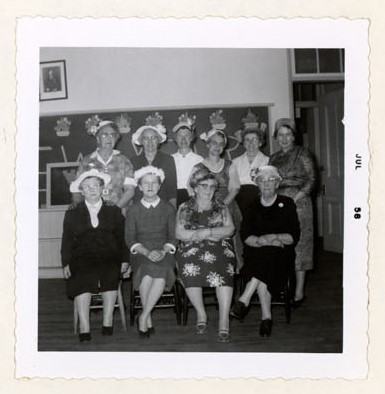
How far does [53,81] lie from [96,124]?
0.38 meters

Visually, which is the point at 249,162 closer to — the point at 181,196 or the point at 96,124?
the point at 181,196

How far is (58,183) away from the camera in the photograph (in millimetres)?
3693

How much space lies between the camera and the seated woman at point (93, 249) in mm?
3047

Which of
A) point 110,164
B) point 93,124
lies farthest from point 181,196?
point 93,124

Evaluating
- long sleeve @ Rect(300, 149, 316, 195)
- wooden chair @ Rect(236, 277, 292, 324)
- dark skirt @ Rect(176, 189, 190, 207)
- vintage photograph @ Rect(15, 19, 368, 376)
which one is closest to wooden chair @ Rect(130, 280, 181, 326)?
vintage photograph @ Rect(15, 19, 368, 376)

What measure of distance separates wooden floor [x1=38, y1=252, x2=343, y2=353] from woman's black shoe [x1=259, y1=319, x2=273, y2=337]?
29 mm

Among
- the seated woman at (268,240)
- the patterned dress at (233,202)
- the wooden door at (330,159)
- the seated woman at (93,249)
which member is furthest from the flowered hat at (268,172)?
the seated woman at (93,249)

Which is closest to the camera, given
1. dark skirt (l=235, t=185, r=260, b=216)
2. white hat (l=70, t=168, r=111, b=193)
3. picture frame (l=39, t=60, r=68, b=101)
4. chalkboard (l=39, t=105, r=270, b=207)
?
picture frame (l=39, t=60, r=68, b=101)

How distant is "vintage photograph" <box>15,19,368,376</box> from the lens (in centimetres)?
283

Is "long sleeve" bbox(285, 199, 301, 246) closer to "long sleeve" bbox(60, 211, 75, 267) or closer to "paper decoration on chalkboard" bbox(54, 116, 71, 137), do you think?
"long sleeve" bbox(60, 211, 75, 267)

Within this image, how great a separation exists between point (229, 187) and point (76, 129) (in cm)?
122

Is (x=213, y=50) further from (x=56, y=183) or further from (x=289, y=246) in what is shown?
(x=56, y=183)

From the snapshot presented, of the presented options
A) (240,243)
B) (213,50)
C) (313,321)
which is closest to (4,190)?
(213,50)
